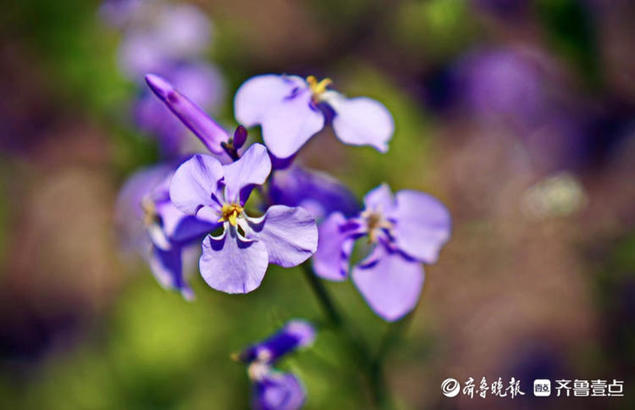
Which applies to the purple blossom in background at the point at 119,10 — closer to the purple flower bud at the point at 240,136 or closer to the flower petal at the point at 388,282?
the purple flower bud at the point at 240,136

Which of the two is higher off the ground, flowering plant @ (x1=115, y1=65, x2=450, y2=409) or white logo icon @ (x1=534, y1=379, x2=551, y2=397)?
white logo icon @ (x1=534, y1=379, x2=551, y2=397)

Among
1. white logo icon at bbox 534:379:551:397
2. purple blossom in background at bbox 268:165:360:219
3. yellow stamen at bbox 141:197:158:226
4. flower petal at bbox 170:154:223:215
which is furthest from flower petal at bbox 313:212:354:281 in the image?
white logo icon at bbox 534:379:551:397

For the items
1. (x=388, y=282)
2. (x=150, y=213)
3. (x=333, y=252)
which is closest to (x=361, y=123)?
(x=333, y=252)

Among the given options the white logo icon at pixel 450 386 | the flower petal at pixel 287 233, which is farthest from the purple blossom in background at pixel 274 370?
the white logo icon at pixel 450 386

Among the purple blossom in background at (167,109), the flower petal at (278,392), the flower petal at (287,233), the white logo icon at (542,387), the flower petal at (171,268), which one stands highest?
the purple blossom in background at (167,109)

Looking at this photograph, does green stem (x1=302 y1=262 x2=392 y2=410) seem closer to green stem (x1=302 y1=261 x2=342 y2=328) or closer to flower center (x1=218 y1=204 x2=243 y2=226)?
green stem (x1=302 y1=261 x2=342 y2=328)

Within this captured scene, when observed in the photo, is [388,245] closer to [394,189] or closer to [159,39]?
[394,189]

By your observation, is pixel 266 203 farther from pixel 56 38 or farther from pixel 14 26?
pixel 14 26
